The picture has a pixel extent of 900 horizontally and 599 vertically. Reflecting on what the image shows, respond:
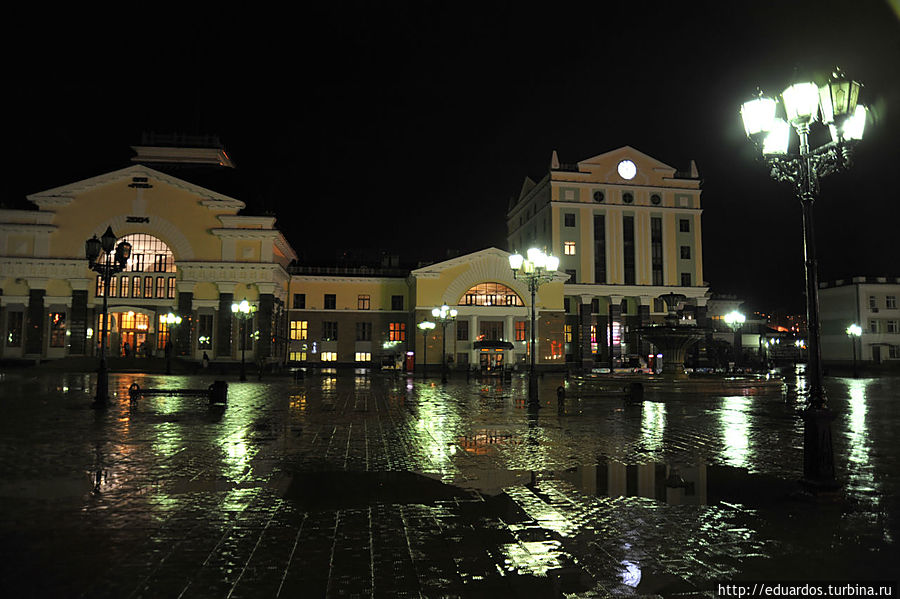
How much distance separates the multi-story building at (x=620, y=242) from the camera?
209ft

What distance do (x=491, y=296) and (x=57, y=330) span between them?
37.7 m

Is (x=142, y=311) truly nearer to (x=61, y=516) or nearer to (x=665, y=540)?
(x=61, y=516)

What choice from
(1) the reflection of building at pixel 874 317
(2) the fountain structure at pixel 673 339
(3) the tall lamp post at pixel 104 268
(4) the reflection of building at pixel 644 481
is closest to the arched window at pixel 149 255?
(3) the tall lamp post at pixel 104 268

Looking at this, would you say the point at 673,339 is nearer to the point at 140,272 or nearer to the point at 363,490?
the point at 363,490

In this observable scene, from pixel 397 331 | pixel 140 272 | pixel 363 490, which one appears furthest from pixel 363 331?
pixel 363 490

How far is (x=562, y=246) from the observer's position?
64375 millimetres

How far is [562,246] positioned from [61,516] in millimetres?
61095

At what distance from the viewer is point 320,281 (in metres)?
60.7

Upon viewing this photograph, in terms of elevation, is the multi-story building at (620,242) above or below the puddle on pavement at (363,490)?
above

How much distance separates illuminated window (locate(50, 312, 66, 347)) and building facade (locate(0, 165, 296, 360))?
0.08 metres

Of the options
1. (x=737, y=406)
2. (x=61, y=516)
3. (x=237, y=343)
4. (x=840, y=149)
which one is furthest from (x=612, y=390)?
(x=237, y=343)

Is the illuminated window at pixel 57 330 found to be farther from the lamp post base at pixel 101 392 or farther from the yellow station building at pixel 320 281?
the lamp post base at pixel 101 392

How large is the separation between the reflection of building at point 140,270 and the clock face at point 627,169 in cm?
3858

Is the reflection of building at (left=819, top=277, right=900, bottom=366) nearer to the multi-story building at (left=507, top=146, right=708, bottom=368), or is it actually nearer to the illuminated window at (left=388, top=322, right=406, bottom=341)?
the multi-story building at (left=507, top=146, right=708, bottom=368)
